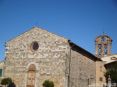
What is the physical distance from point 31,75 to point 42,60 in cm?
235

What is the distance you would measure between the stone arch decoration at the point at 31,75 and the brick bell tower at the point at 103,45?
1823cm

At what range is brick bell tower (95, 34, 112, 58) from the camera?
47.0 metres

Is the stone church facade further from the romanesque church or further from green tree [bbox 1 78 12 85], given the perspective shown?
green tree [bbox 1 78 12 85]

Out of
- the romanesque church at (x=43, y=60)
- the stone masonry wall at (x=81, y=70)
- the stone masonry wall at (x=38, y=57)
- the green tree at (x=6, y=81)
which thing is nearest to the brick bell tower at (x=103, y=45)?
the stone masonry wall at (x=81, y=70)

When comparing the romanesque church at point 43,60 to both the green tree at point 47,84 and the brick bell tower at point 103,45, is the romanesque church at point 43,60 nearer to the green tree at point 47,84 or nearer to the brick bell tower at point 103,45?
the green tree at point 47,84

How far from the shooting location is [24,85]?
105 ft

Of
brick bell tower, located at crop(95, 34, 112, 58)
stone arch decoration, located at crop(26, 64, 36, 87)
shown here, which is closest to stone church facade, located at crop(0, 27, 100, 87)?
stone arch decoration, located at crop(26, 64, 36, 87)

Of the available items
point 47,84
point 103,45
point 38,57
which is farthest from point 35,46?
point 103,45

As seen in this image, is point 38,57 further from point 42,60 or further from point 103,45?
point 103,45

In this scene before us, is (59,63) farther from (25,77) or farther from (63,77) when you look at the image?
(25,77)

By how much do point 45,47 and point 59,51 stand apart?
6.55ft

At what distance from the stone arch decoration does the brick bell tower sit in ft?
59.8

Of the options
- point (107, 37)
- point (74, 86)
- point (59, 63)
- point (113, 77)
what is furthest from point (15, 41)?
point (107, 37)

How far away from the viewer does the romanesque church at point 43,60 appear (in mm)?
30609
